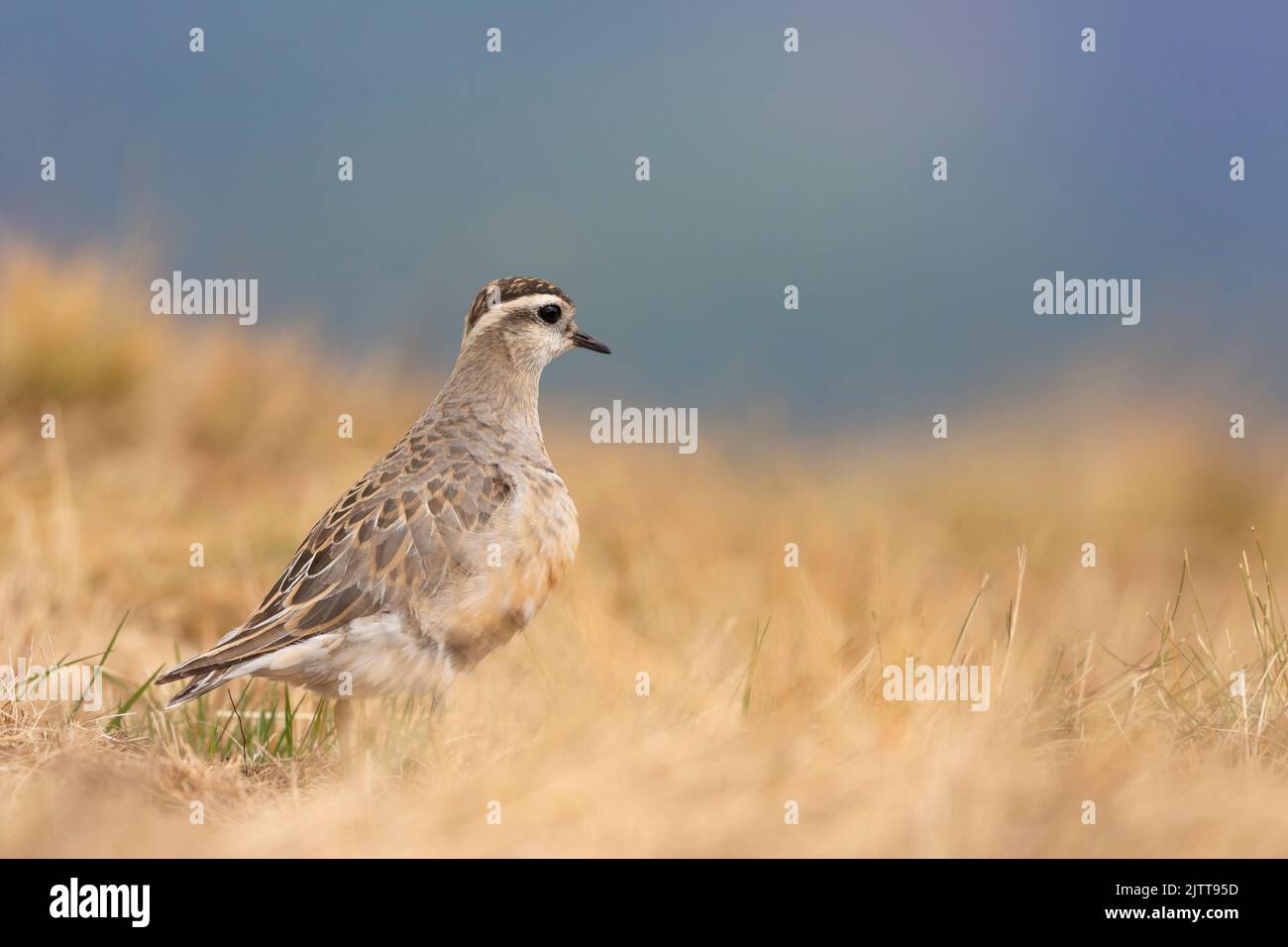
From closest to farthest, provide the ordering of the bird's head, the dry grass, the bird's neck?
the dry grass
the bird's neck
the bird's head

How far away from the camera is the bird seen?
738 cm

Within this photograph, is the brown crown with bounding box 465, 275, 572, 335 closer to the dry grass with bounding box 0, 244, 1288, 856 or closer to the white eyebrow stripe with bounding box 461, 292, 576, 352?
the white eyebrow stripe with bounding box 461, 292, 576, 352

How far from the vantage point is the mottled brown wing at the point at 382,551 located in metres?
7.42

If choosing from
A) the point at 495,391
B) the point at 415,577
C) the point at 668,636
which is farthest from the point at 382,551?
the point at 668,636

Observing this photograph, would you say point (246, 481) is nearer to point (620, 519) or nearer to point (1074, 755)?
point (620, 519)

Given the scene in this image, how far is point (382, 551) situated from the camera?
25.1 ft

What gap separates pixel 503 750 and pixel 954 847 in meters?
2.38

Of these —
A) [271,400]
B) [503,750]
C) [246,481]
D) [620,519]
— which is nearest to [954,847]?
[503,750]

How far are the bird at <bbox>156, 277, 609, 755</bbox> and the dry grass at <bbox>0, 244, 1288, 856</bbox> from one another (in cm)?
40

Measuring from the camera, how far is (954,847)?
5234 mm

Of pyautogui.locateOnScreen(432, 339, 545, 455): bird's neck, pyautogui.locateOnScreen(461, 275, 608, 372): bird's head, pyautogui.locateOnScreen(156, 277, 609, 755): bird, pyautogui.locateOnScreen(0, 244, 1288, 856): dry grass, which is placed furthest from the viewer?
pyautogui.locateOnScreen(461, 275, 608, 372): bird's head

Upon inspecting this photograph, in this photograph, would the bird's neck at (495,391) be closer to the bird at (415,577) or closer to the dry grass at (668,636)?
the bird at (415,577)

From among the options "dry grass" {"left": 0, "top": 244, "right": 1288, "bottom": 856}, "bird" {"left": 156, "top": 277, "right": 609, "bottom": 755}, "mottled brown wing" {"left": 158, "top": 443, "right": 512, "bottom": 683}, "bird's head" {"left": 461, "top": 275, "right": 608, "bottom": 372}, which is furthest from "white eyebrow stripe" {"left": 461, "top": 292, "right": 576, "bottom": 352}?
"dry grass" {"left": 0, "top": 244, "right": 1288, "bottom": 856}

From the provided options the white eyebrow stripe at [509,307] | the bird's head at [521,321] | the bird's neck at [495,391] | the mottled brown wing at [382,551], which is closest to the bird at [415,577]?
the mottled brown wing at [382,551]
